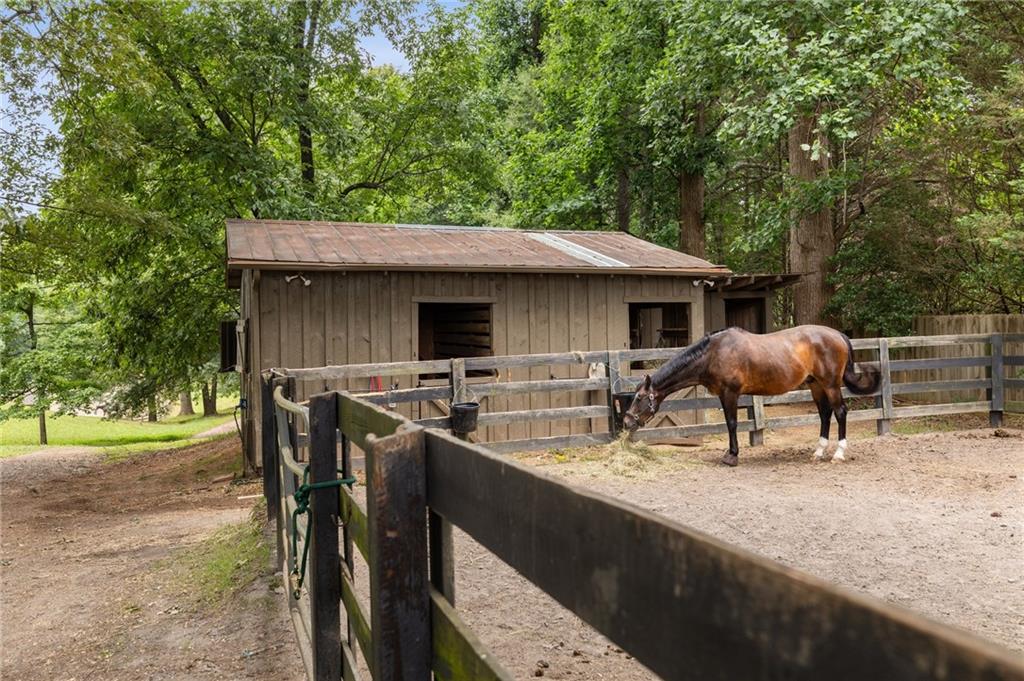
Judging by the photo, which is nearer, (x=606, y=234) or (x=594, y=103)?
(x=606, y=234)

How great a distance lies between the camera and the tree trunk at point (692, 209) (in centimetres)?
1755

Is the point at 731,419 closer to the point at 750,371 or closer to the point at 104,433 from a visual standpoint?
the point at 750,371

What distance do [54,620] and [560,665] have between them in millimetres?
3490

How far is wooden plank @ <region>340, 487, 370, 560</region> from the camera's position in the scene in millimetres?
2122

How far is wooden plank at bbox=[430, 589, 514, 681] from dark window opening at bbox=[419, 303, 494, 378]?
9.24m

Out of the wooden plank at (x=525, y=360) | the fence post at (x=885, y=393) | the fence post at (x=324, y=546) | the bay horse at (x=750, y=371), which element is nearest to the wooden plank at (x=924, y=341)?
the fence post at (x=885, y=393)

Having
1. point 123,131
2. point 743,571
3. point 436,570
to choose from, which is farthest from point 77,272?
point 743,571

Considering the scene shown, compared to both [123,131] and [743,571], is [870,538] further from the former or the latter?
[123,131]

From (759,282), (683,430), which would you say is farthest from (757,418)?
(759,282)

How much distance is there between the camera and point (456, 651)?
133cm

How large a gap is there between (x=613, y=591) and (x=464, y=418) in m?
6.75

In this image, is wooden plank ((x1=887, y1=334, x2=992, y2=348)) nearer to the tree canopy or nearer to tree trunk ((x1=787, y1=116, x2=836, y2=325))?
the tree canopy

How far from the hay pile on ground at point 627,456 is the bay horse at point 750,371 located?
0.94 ft

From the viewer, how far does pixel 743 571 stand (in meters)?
0.68
